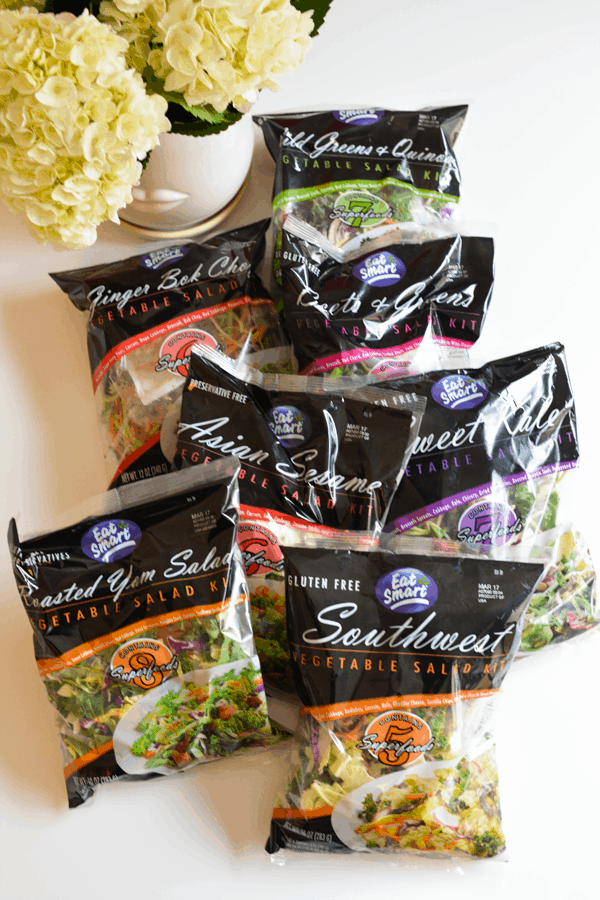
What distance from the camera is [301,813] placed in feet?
2.82

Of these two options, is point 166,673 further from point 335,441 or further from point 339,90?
point 339,90

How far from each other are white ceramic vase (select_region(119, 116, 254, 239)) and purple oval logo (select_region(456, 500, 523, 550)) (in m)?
0.64

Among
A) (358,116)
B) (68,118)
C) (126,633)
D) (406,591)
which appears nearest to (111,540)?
(126,633)

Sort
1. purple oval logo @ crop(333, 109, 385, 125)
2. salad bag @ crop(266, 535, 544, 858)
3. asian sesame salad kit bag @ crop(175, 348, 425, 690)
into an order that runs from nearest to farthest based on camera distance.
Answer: salad bag @ crop(266, 535, 544, 858), asian sesame salad kit bag @ crop(175, 348, 425, 690), purple oval logo @ crop(333, 109, 385, 125)

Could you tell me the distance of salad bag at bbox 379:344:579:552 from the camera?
964 mm

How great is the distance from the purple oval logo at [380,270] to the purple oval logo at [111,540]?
1.63 feet

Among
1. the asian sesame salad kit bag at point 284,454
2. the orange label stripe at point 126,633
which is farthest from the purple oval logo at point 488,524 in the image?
the orange label stripe at point 126,633

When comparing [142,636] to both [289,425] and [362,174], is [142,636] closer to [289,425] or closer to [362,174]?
[289,425]

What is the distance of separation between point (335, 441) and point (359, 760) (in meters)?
0.40

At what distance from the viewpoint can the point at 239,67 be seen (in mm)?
769

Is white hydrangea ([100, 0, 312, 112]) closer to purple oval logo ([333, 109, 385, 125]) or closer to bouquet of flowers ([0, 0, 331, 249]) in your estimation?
bouquet of flowers ([0, 0, 331, 249])

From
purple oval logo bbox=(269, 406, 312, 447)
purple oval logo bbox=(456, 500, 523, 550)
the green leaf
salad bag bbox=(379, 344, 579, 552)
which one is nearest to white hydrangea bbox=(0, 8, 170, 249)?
the green leaf

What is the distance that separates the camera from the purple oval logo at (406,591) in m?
0.87

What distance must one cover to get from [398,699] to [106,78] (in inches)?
29.4
